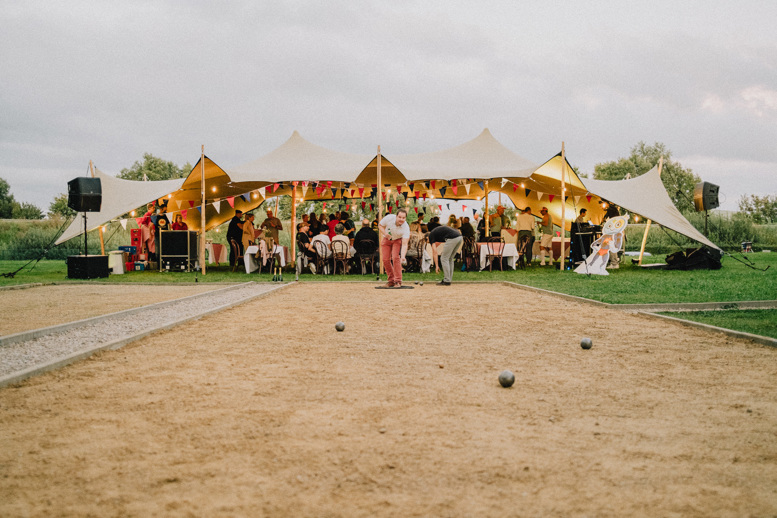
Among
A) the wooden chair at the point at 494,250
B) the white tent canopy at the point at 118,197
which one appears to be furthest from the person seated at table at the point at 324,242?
the wooden chair at the point at 494,250

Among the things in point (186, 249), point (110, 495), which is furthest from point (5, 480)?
point (186, 249)

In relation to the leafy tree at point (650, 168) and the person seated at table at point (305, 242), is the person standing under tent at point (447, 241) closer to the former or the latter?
the person seated at table at point (305, 242)

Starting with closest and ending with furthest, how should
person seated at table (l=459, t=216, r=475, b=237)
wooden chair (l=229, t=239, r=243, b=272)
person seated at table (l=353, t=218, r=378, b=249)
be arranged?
person seated at table (l=353, t=218, r=378, b=249), person seated at table (l=459, t=216, r=475, b=237), wooden chair (l=229, t=239, r=243, b=272)

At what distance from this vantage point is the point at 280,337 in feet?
18.8

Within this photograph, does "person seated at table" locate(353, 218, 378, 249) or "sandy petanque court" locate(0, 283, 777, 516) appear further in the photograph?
"person seated at table" locate(353, 218, 378, 249)

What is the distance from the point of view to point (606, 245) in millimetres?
14000

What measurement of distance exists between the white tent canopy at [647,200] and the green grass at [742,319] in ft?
25.9

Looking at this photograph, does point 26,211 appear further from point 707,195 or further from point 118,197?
point 707,195

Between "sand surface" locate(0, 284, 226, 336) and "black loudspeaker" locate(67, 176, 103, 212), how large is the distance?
2.17 metres

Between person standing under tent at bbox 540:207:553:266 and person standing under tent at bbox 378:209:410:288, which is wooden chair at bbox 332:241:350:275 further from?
person standing under tent at bbox 540:207:553:266

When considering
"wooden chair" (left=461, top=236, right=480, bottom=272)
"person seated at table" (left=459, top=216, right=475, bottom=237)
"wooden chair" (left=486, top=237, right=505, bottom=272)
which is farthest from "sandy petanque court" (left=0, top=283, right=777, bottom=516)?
"person seated at table" (left=459, top=216, right=475, bottom=237)

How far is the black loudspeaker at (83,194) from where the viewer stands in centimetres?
1384

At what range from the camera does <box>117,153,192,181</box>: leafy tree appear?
181 feet

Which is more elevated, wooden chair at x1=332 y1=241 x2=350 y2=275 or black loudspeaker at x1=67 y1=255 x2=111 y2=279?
wooden chair at x1=332 y1=241 x2=350 y2=275
